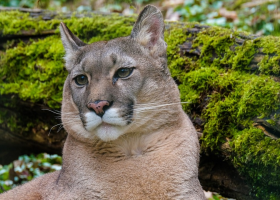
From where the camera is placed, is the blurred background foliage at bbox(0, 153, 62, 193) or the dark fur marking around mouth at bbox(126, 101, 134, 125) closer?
the dark fur marking around mouth at bbox(126, 101, 134, 125)

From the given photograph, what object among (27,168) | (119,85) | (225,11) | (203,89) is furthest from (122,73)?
(225,11)

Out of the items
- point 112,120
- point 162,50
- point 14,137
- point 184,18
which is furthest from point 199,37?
point 184,18

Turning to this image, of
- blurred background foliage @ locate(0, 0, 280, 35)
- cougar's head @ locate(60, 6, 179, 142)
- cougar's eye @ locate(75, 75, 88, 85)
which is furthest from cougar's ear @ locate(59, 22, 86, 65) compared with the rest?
blurred background foliage @ locate(0, 0, 280, 35)

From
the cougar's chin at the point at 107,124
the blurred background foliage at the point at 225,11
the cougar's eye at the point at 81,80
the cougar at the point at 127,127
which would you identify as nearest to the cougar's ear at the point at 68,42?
the cougar at the point at 127,127

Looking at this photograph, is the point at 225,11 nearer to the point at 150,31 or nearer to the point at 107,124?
the point at 150,31

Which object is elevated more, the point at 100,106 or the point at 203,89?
the point at 100,106

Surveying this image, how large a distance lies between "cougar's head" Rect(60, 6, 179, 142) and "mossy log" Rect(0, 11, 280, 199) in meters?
0.91

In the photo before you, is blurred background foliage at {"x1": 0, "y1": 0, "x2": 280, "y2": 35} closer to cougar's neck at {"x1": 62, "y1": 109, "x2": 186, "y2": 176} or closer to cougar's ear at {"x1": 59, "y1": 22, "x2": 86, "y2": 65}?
cougar's ear at {"x1": 59, "y1": 22, "x2": 86, "y2": 65}

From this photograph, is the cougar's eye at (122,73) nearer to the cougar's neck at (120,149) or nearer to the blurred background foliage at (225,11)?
the cougar's neck at (120,149)

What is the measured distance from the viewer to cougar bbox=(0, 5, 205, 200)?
3.93 meters

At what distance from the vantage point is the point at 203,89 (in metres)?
5.42

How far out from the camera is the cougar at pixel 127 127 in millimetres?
3932

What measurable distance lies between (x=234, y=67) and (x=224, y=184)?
157 centimetres

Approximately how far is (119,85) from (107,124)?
42 cm
